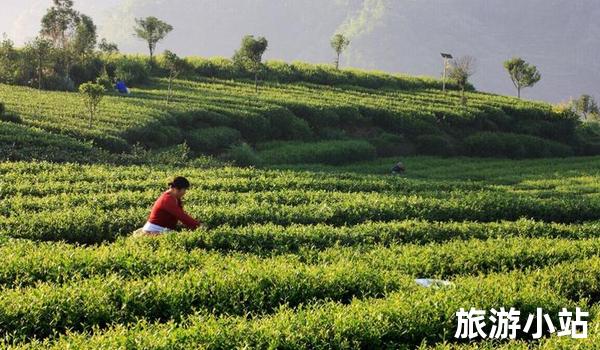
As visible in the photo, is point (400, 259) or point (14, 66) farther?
point (14, 66)

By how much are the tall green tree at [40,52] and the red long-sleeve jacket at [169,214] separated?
107 ft

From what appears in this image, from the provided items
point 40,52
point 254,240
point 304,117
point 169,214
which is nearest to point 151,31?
point 40,52

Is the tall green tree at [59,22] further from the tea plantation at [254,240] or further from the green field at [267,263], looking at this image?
the green field at [267,263]

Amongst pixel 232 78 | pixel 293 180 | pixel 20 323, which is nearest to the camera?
pixel 20 323

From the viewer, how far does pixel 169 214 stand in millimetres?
13719

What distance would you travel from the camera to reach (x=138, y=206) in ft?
55.9

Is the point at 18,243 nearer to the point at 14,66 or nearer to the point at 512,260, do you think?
the point at 512,260

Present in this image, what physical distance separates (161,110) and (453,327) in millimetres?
31361

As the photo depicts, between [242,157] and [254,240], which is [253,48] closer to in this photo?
[242,157]

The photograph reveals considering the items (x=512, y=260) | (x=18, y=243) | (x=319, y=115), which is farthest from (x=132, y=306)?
(x=319, y=115)

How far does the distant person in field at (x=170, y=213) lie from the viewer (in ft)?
43.7

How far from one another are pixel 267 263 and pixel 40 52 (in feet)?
122

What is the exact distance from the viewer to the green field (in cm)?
809

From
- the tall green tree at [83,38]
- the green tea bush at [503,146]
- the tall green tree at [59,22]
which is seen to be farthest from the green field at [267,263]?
the tall green tree at [59,22]
